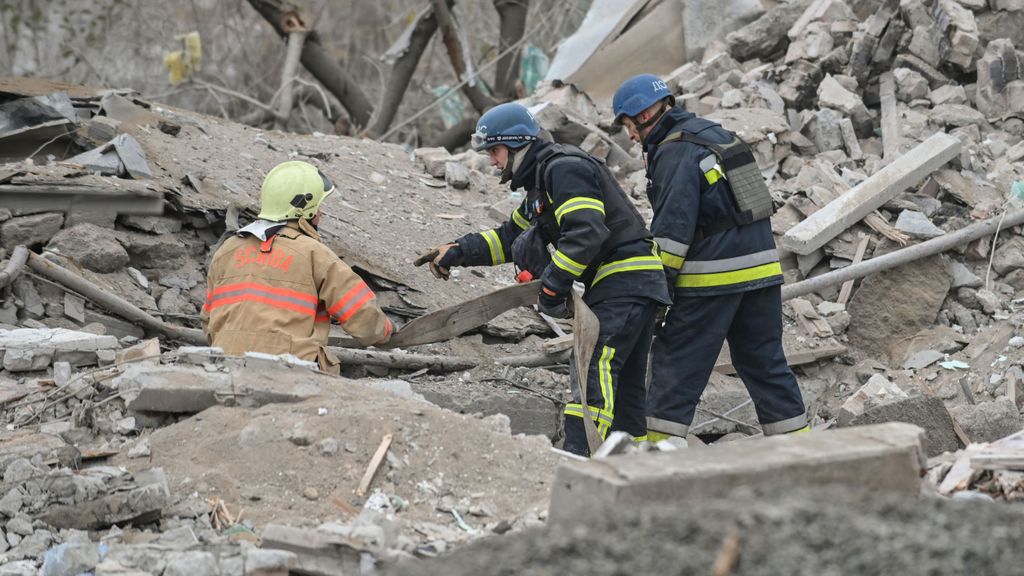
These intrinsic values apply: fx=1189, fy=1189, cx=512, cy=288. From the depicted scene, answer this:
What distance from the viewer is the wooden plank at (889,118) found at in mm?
8898

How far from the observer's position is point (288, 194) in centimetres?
549

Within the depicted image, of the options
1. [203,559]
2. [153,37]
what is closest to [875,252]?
[203,559]

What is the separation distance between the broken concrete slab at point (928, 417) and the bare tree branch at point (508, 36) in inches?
352

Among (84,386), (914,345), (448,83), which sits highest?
(84,386)

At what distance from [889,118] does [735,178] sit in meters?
4.11

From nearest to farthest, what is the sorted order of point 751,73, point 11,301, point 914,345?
point 11,301 → point 914,345 → point 751,73

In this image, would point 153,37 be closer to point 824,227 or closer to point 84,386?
point 824,227

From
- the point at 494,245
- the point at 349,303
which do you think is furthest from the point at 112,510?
the point at 494,245

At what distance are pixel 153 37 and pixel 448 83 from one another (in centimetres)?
408

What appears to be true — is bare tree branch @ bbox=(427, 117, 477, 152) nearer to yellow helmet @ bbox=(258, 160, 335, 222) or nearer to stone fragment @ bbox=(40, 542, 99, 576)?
yellow helmet @ bbox=(258, 160, 335, 222)

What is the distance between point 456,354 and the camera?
6.62 meters

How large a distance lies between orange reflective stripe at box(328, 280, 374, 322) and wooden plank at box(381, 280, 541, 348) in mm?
672

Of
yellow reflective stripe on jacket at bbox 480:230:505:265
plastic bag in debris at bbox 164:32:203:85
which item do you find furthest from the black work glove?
plastic bag in debris at bbox 164:32:203:85

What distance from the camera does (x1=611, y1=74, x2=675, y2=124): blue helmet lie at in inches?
228
